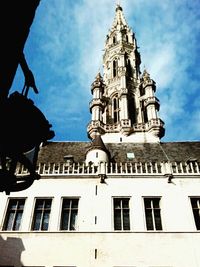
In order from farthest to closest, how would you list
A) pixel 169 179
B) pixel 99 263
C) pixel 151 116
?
pixel 151 116, pixel 169 179, pixel 99 263

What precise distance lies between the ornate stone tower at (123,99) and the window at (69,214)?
16.1m

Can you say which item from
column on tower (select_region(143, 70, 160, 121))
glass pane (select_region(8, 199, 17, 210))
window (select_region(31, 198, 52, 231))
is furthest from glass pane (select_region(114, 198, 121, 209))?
column on tower (select_region(143, 70, 160, 121))

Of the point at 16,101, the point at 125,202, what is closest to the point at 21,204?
the point at 125,202

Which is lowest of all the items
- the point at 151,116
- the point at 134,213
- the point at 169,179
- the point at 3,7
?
the point at 3,7

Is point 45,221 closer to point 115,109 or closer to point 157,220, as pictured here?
point 157,220

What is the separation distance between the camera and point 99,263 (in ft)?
47.2

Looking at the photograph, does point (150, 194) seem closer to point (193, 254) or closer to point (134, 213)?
point (134, 213)

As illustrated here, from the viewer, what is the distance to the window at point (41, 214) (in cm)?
1619

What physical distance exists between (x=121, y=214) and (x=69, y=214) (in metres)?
3.18

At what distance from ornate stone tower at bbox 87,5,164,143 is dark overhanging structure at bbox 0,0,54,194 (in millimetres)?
28857

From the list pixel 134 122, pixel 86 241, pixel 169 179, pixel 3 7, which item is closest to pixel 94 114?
pixel 134 122

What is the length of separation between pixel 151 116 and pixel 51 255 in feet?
79.6

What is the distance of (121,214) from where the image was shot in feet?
54.6

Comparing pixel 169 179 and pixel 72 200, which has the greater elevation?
pixel 169 179
